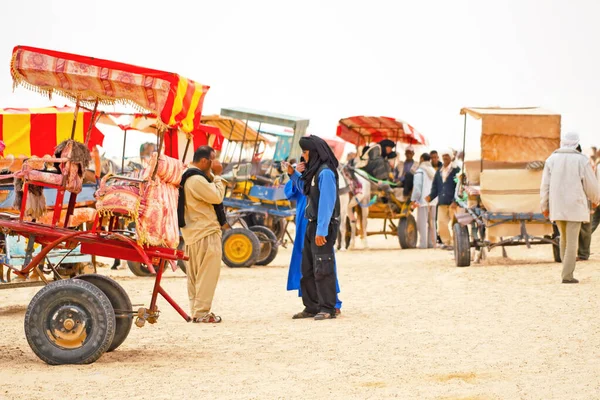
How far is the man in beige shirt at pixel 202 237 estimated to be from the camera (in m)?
10.1

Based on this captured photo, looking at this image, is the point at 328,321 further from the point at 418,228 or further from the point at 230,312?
the point at 418,228

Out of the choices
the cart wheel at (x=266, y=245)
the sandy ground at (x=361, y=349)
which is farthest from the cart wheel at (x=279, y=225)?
the sandy ground at (x=361, y=349)

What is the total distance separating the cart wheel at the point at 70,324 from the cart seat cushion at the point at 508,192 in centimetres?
908

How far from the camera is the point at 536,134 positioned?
1611cm

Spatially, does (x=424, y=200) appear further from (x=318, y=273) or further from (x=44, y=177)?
(x=44, y=177)

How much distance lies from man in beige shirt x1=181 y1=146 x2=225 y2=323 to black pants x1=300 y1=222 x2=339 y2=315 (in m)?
0.97

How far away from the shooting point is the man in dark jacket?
2095 cm

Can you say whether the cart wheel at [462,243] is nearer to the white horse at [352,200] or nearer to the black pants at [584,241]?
the black pants at [584,241]

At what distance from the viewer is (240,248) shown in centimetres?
1722

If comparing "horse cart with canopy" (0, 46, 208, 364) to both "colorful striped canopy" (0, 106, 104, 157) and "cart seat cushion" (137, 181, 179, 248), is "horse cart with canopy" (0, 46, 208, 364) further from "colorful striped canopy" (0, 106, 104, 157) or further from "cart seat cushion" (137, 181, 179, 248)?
"colorful striped canopy" (0, 106, 104, 157)

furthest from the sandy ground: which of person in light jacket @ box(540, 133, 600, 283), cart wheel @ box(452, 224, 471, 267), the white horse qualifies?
the white horse

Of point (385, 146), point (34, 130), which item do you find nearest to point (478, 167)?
point (34, 130)

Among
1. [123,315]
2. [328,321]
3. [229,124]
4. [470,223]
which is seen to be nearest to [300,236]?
[328,321]

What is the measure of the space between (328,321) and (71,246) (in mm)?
3223
